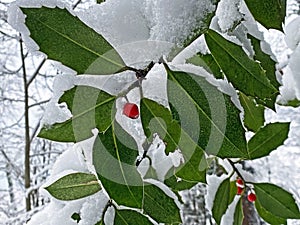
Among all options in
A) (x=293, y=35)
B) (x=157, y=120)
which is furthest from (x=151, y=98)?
(x=293, y=35)

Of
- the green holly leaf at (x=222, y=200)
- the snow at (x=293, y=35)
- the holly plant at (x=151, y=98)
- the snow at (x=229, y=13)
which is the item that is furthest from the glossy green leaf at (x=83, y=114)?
the snow at (x=293, y=35)

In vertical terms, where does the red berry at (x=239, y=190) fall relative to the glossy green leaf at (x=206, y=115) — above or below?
below

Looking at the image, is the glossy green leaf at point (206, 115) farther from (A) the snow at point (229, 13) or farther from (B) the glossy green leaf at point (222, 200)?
(B) the glossy green leaf at point (222, 200)

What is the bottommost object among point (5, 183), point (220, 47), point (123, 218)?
point (123, 218)

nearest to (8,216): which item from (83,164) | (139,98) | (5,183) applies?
(5,183)

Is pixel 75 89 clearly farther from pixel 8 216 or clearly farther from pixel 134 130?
pixel 8 216

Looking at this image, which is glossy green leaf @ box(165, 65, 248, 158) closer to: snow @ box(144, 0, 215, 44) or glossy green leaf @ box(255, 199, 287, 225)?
snow @ box(144, 0, 215, 44)
